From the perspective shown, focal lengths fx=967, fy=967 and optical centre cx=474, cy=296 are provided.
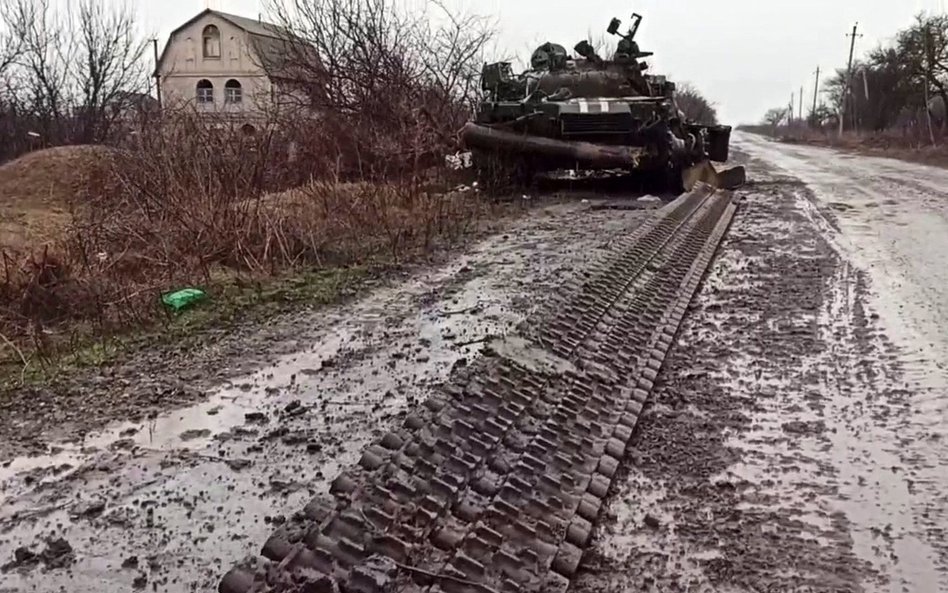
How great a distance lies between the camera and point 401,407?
345 cm

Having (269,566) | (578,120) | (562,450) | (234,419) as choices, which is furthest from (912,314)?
(578,120)

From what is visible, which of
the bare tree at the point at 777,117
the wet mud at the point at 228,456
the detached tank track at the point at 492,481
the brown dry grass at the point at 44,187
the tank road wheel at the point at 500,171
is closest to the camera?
the detached tank track at the point at 492,481

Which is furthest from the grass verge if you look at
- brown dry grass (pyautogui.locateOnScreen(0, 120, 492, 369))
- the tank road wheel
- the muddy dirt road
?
the tank road wheel

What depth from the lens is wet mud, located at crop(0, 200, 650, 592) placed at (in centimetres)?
235

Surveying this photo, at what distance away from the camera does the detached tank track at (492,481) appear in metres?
2.18

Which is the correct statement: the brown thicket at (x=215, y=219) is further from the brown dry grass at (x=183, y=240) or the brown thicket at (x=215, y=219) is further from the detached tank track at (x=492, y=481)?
the detached tank track at (x=492, y=481)

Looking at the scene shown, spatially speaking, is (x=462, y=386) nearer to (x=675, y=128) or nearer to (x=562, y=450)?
(x=562, y=450)

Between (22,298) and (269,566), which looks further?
(22,298)

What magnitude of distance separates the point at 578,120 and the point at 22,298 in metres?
7.41

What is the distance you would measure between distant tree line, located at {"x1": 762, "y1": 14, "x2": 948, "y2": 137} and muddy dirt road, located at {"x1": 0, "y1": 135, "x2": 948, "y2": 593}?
33266 mm

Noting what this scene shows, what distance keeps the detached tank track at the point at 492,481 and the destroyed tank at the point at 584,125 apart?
24.2ft

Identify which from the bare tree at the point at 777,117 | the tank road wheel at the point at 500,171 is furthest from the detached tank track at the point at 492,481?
the bare tree at the point at 777,117

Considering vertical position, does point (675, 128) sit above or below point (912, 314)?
above

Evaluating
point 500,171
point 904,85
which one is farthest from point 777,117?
point 500,171
